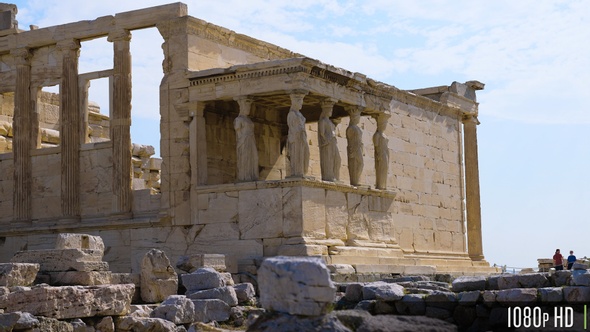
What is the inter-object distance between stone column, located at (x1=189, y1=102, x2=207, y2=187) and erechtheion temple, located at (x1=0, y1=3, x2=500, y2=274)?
22 millimetres

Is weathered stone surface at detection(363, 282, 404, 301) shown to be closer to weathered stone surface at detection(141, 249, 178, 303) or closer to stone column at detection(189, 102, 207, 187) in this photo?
weathered stone surface at detection(141, 249, 178, 303)

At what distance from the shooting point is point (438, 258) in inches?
997

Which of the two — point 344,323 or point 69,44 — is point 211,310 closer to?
point 344,323

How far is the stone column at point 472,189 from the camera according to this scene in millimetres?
27469

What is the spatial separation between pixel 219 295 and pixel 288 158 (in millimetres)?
5270

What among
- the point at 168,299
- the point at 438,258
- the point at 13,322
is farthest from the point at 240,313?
the point at 438,258

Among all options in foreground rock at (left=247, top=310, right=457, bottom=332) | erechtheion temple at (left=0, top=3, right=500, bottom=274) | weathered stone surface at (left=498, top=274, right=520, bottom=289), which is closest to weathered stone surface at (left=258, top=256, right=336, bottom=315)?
foreground rock at (left=247, top=310, right=457, bottom=332)

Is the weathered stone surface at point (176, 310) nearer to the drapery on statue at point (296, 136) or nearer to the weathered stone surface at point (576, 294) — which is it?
the weathered stone surface at point (576, 294)

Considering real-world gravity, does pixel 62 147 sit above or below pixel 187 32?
below

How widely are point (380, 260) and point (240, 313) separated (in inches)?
217

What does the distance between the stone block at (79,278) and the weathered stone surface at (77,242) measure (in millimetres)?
809

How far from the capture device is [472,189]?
2773 centimetres

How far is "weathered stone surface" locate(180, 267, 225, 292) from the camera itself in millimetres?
→ 15477

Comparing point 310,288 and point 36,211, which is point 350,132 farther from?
point 310,288
